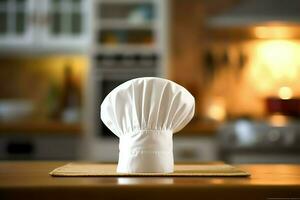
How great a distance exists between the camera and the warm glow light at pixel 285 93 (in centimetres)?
340

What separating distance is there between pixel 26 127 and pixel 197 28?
1.26 m

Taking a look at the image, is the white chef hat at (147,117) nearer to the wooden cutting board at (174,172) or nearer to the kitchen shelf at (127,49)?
the wooden cutting board at (174,172)

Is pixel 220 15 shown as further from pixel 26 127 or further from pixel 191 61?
pixel 26 127

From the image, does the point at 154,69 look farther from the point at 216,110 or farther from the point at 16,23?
the point at 16,23

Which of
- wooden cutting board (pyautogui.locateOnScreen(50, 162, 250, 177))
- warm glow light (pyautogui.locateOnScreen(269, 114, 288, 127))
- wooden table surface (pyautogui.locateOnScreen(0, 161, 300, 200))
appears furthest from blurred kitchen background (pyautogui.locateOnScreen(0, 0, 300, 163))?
wooden table surface (pyautogui.locateOnScreen(0, 161, 300, 200))

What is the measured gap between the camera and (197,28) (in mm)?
3541

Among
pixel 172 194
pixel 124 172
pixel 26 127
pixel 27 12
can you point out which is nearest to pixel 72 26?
pixel 27 12

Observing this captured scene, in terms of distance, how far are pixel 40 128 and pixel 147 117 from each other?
207 centimetres

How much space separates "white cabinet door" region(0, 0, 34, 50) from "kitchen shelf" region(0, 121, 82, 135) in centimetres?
55

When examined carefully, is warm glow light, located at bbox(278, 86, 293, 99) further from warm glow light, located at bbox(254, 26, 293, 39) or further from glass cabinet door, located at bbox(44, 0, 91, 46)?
glass cabinet door, located at bbox(44, 0, 91, 46)

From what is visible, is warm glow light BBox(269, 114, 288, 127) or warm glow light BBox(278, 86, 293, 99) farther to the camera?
warm glow light BBox(278, 86, 293, 99)

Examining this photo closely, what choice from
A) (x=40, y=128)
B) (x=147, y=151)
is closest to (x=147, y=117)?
(x=147, y=151)

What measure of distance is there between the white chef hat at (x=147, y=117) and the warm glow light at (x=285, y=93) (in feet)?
8.12

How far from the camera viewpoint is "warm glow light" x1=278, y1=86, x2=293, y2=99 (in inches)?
134
